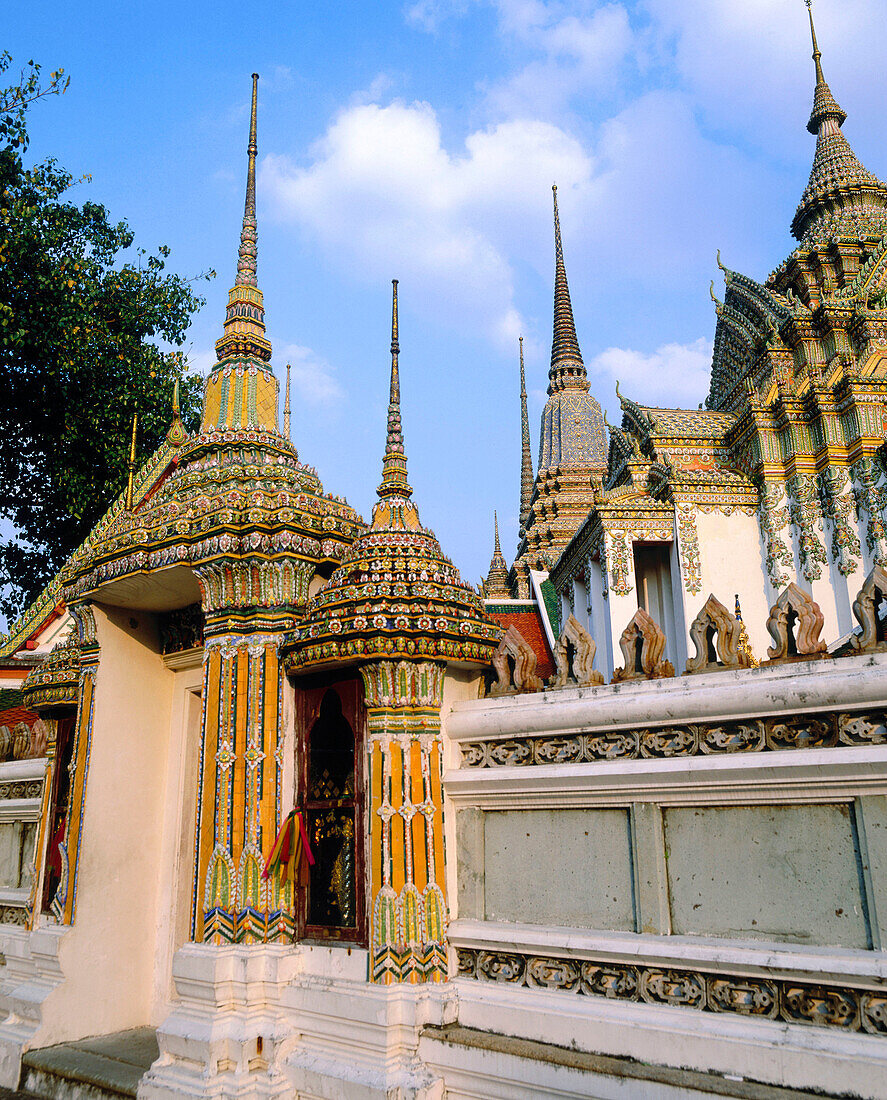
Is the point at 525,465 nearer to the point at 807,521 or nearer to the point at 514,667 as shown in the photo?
the point at 807,521

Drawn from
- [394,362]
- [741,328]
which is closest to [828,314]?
[741,328]

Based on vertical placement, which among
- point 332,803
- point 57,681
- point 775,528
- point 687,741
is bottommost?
point 332,803

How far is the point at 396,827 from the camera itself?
5.09 m

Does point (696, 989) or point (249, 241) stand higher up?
point (249, 241)

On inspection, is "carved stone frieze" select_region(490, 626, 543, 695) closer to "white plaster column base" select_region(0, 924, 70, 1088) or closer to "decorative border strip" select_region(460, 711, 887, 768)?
"decorative border strip" select_region(460, 711, 887, 768)

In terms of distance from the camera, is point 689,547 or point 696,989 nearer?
point 696,989

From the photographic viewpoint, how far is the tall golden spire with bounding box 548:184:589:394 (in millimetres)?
31438

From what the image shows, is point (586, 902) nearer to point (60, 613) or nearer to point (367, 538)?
point (367, 538)

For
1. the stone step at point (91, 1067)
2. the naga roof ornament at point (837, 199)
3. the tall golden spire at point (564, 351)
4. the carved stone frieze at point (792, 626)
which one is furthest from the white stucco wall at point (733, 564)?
the tall golden spire at point (564, 351)

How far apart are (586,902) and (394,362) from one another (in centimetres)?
392

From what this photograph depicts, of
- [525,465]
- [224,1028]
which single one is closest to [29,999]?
[224,1028]

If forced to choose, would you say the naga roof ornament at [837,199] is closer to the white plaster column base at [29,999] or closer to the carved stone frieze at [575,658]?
the carved stone frieze at [575,658]

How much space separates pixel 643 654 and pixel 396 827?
5.83 feet

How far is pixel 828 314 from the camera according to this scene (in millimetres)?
16516
